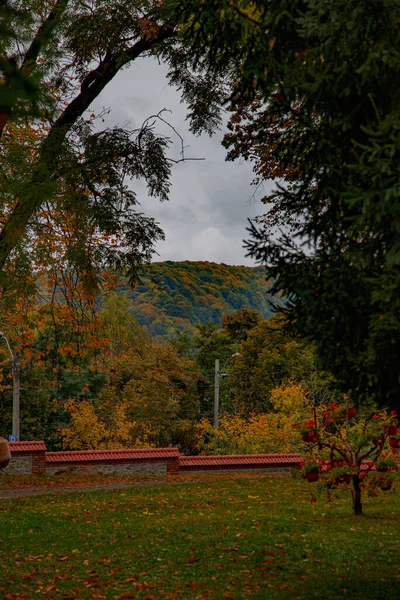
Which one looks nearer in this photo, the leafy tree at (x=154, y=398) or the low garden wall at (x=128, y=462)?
the low garden wall at (x=128, y=462)

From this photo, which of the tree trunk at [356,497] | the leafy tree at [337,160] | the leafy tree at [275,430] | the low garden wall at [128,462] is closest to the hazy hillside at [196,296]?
the leafy tree at [275,430]

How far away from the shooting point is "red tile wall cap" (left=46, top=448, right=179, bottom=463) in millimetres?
16609

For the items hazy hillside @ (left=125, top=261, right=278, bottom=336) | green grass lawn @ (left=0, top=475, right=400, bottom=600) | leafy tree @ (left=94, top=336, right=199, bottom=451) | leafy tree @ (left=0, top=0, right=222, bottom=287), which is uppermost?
hazy hillside @ (left=125, top=261, right=278, bottom=336)

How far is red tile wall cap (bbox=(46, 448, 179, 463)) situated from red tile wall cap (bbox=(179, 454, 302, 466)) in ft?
1.81

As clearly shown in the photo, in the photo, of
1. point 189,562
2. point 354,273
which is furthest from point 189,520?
point 354,273

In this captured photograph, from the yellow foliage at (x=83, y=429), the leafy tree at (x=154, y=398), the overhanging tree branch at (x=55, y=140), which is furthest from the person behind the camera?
the leafy tree at (x=154, y=398)

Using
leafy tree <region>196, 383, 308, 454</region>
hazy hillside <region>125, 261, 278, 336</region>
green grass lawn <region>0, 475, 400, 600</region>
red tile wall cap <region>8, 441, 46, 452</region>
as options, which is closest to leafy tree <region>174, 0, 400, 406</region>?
green grass lawn <region>0, 475, 400, 600</region>

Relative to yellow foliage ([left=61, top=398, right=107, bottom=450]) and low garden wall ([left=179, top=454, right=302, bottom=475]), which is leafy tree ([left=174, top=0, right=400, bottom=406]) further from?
yellow foliage ([left=61, top=398, right=107, bottom=450])

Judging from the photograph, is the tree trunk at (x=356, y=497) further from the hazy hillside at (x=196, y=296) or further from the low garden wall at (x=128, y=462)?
the hazy hillside at (x=196, y=296)

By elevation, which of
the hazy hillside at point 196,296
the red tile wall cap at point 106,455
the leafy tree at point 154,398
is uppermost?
the hazy hillside at point 196,296

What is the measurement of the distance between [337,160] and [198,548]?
15.5ft

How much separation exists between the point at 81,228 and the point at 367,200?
287 inches

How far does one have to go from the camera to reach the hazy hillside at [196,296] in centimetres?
5728

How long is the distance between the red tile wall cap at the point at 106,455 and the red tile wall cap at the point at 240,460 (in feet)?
1.81
